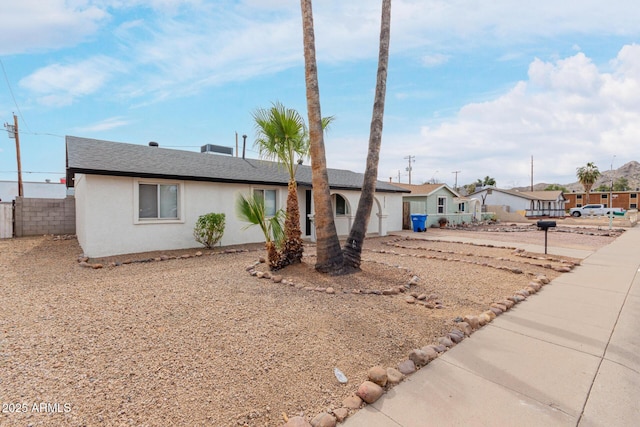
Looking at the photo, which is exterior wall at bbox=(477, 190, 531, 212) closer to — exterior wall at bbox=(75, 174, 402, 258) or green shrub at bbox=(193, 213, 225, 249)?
exterior wall at bbox=(75, 174, 402, 258)

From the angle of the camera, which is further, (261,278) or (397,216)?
(397,216)

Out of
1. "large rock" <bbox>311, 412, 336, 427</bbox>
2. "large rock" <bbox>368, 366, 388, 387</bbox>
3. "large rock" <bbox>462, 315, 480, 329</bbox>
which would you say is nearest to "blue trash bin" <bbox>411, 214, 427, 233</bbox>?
"large rock" <bbox>462, 315, 480, 329</bbox>

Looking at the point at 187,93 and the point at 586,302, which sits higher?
the point at 187,93

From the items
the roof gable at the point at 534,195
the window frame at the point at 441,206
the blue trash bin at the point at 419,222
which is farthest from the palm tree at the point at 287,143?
the roof gable at the point at 534,195

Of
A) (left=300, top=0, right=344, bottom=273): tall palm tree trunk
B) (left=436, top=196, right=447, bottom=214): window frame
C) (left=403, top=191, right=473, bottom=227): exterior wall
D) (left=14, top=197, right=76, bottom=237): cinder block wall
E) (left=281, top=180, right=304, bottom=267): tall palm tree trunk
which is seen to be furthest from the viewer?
(left=436, top=196, right=447, bottom=214): window frame

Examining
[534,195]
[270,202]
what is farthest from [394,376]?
[534,195]

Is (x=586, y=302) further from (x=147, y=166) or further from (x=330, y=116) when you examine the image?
(x=147, y=166)

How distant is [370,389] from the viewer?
8.29 ft

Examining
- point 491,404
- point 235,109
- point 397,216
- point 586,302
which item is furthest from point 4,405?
point 397,216

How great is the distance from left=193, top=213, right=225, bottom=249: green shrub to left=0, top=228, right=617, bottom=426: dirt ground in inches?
114

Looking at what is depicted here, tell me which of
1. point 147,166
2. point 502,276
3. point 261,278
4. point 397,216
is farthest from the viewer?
point 397,216

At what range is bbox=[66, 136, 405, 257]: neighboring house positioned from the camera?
8602 millimetres

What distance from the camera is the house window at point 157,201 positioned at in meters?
9.50

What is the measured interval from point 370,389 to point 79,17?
11.8 metres
